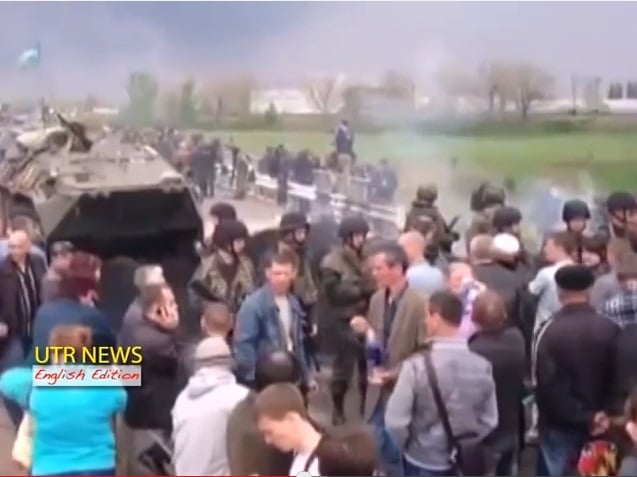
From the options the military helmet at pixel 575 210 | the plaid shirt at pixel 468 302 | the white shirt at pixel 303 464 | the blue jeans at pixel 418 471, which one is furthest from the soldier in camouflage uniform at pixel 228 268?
the white shirt at pixel 303 464

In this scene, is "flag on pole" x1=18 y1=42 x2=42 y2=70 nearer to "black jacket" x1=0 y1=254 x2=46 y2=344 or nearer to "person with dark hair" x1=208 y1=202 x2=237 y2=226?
"black jacket" x1=0 y1=254 x2=46 y2=344

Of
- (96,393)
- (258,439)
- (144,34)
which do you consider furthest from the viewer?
(144,34)

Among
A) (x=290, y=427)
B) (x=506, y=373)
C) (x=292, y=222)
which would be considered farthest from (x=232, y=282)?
(x=290, y=427)

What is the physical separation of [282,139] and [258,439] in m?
1.12

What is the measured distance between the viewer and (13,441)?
463 cm

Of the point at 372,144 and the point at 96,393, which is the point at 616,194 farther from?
the point at 96,393

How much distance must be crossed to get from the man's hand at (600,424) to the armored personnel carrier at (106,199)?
1.41 m

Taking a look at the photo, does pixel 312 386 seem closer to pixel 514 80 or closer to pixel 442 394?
pixel 442 394

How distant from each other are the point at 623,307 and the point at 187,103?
156 centimetres

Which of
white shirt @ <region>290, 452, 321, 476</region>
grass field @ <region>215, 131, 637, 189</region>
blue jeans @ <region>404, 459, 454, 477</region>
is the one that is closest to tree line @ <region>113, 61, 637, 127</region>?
grass field @ <region>215, 131, 637, 189</region>

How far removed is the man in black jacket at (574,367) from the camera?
4383 mm

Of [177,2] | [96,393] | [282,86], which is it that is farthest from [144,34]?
[96,393]

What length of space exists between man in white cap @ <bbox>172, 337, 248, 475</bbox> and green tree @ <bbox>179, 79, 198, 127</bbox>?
81 cm

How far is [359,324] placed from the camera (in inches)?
184
